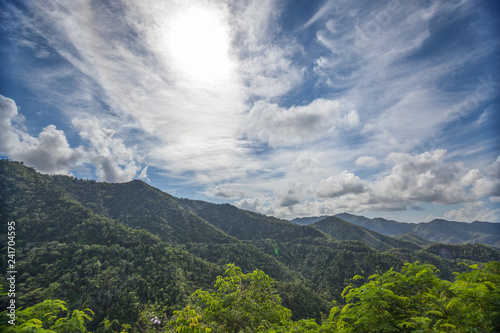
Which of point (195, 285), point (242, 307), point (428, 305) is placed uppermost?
point (428, 305)

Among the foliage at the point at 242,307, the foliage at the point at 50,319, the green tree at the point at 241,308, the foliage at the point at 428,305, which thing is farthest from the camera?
the foliage at the point at 242,307

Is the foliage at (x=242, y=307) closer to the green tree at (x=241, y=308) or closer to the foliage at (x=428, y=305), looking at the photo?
the green tree at (x=241, y=308)

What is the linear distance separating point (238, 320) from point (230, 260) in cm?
16882

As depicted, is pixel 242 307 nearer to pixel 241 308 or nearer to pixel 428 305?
pixel 241 308

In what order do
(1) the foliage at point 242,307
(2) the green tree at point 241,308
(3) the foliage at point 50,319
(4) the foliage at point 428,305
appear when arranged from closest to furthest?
(4) the foliage at point 428,305 < (3) the foliage at point 50,319 < (2) the green tree at point 241,308 < (1) the foliage at point 242,307

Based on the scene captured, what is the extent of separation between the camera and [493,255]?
183375mm

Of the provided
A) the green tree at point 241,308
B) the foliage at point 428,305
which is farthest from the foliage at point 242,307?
the foliage at point 428,305

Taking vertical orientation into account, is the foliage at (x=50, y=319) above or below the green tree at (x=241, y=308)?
above

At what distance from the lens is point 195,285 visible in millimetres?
104750

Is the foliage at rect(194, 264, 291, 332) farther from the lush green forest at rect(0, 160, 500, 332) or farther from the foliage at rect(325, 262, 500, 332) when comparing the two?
the foliage at rect(325, 262, 500, 332)

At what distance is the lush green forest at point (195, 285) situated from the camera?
5910mm

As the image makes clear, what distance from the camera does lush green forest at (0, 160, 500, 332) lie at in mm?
5910

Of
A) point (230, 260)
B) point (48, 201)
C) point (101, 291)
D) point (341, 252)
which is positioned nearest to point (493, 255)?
point (341, 252)

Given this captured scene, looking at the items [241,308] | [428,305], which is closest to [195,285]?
[241,308]
